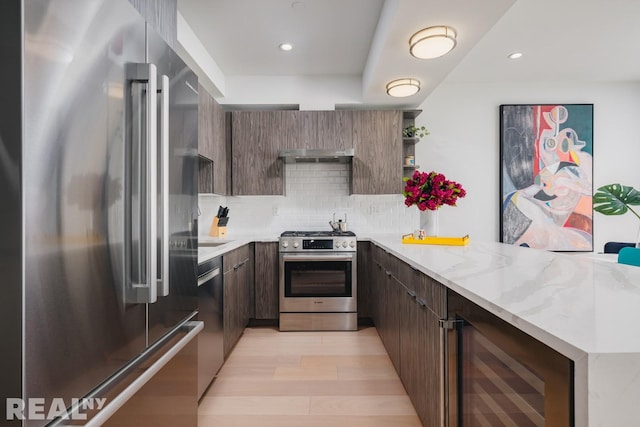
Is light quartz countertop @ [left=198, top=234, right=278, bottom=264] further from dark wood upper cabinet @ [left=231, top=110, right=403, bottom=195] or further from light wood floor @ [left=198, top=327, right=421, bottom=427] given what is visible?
light wood floor @ [left=198, top=327, right=421, bottom=427]

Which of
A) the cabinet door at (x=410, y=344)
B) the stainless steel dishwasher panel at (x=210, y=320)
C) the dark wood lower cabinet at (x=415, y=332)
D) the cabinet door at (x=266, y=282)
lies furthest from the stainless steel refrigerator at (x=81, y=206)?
the cabinet door at (x=266, y=282)

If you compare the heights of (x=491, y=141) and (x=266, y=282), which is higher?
(x=491, y=141)

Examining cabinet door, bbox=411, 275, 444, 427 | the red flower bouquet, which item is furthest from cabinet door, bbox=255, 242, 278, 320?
cabinet door, bbox=411, 275, 444, 427

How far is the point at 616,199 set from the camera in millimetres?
3631

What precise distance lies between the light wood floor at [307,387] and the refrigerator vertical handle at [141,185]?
1321 millimetres

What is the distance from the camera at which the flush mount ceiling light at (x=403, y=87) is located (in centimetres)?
313

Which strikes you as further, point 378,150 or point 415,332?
point 378,150

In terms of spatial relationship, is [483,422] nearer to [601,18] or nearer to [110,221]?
[110,221]

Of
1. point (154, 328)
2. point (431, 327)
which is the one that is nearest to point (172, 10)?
point (154, 328)

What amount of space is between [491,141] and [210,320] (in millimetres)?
3745

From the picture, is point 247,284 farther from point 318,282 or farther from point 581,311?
point 581,311

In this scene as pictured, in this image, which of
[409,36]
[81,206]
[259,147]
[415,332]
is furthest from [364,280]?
[81,206]

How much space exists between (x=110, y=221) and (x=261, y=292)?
2757 mm

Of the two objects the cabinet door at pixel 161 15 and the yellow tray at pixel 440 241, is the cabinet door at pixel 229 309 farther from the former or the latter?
the cabinet door at pixel 161 15
